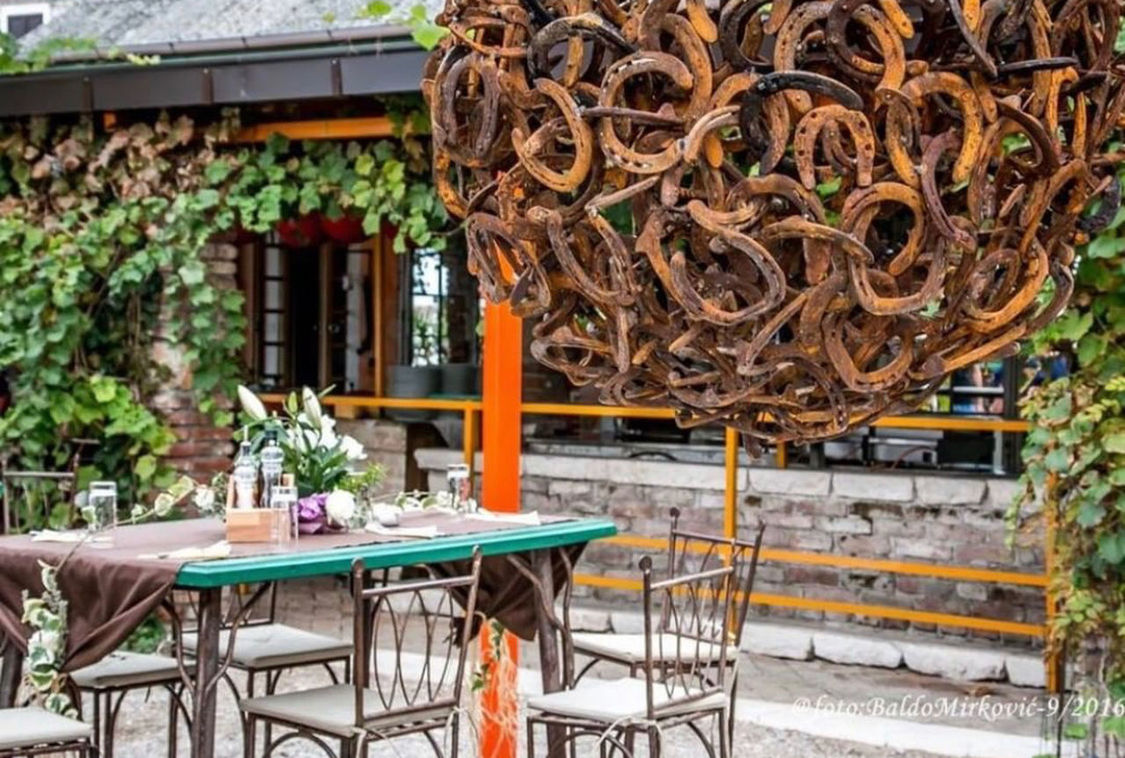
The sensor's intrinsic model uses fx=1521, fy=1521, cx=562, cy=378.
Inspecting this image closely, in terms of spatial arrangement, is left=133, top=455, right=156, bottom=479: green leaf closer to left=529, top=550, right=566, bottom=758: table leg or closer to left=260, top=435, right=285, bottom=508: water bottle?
left=260, top=435, right=285, bottom=508: water bottle

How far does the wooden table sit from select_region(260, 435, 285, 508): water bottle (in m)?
0.34

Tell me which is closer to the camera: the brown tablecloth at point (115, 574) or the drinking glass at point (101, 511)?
the brown tablecloth at point (115, 574)

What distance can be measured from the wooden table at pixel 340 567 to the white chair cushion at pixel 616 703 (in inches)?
15.6

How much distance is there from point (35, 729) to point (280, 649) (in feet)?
3.57

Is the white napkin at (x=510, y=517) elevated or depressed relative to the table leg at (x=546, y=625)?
elevated

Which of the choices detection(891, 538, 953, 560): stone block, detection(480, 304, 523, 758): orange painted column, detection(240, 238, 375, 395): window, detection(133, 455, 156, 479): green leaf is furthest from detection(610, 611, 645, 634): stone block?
detection(240, 238, 375, 395): window

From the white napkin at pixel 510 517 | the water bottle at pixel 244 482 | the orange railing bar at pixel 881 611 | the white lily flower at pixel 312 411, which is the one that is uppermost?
the white lily flower at pixel 312 411

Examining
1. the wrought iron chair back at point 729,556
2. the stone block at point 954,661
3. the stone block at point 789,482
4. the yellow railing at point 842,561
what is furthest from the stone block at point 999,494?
the wrought iron chair back at point 729,556

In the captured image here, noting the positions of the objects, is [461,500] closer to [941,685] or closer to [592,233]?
[941,685]

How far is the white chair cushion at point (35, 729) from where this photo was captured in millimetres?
3305

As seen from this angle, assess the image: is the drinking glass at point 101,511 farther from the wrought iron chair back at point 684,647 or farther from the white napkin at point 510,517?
the wrought iron chair back at point 684,647

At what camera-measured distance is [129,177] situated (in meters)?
6.65

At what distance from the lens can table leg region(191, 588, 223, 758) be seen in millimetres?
3420

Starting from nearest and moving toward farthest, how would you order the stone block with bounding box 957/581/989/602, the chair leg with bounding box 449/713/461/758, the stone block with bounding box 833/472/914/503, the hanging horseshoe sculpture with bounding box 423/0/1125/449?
the hanging horseshoe sculpture with bounding box 423/0/1125/449 → the chair leg with bounding box 449/713/461/758 → the stone block with bounding box 957/581/989/602 → the stone block with bounding box 833/472/914/503
